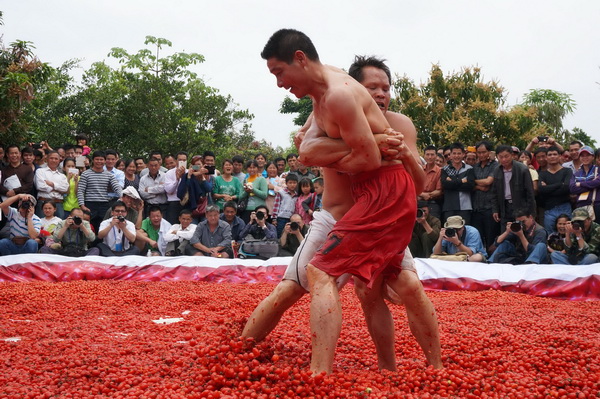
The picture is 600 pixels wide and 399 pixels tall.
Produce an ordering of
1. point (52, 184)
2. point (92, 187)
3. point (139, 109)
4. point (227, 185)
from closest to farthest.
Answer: point (52, 184)
point (92, 187)
point (227, 185)
point (139, 109)

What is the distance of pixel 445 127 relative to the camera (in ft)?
67.6

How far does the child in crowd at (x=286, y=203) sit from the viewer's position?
9.20 m

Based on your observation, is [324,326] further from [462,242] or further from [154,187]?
[154,187]

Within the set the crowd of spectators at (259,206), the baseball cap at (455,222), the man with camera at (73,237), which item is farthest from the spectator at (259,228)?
the baseball cap at (455,222)

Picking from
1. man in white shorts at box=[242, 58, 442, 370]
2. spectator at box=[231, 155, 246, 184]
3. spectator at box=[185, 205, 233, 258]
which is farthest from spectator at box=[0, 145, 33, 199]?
man in white shorts at box=[242, 58, 442, 370]

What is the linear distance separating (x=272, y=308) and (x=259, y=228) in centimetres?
578

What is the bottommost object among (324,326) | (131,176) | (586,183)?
(324,326)

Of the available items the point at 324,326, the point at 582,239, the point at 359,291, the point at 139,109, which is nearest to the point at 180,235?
the point at 582,239

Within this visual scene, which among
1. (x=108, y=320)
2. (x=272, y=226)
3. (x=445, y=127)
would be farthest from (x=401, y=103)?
(x=108, y=320)

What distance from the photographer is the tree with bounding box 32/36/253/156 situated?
1936cm

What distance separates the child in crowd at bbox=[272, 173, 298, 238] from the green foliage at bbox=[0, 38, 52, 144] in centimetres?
457

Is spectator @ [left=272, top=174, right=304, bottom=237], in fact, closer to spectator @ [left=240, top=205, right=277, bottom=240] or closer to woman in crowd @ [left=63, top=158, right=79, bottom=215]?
spectator @ [left=240, top=205, right=277, bottom=240]

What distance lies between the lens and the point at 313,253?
9.79 feet

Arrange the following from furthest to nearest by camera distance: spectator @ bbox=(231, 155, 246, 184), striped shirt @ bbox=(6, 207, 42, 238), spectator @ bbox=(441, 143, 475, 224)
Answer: spectator @ bbox=(231, 155, 246, 184), striped shirt @ bbox=(6, 207, 42, 238), spectator @ bbox=(441, 143, 475, 224)
